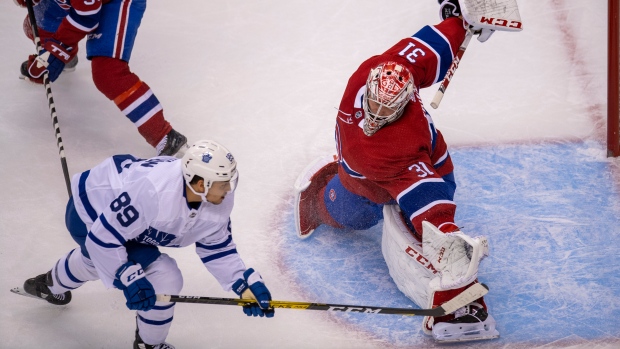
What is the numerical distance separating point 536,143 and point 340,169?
4.13 ft

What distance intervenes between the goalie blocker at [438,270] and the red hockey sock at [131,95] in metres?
1.29

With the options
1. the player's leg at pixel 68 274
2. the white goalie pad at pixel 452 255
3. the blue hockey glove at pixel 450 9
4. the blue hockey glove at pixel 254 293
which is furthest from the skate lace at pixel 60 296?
the blue hockey glove at pixel 450 9

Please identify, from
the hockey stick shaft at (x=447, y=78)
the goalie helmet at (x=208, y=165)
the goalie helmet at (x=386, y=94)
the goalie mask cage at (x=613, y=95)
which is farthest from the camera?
the goalie mask cage at (x=613, y=95)

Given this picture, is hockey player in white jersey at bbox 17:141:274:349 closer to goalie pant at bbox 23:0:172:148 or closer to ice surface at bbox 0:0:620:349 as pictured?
ice surface at bbox 0:0:620:349

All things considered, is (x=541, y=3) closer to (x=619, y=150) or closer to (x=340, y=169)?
(x=619, y=150)

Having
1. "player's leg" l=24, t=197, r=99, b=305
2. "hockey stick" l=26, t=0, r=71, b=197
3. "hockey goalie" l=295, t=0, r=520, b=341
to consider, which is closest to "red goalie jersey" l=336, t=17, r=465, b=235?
"hockey goalie" l=295, t=0, r=520, b=341

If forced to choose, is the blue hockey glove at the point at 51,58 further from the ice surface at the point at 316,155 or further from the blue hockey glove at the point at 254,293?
the blue hockey glove at the point at 254,293

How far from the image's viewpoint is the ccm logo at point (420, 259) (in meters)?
3.74

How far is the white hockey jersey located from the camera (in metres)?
3.21

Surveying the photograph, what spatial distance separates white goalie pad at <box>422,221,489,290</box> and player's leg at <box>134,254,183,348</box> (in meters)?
0.95

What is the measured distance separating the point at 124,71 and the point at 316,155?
40.0 inches

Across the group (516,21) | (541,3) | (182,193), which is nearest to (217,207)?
(182,193)

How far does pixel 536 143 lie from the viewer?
4.76 metres

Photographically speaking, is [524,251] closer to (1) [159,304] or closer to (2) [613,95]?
(2) [613,95]
